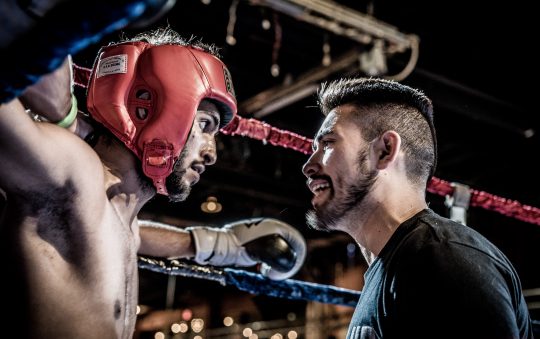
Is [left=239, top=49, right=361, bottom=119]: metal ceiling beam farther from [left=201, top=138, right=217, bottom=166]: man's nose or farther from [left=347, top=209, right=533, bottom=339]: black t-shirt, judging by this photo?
[left=347, top=209, right=533, bottom=339]: black t-shirt

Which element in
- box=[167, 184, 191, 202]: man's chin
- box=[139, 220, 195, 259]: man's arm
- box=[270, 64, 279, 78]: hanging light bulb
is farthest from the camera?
box=[270, 64, 279, 78]: hanging light bulb

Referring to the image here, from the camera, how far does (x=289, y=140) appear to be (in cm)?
212

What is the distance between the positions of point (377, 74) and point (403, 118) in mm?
2498

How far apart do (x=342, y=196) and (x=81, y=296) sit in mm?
877

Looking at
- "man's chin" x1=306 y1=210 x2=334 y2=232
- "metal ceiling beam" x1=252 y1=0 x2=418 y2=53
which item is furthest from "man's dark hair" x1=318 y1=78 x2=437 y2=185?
"metal ceiling beam" x1=252 y1=0 x2=418 y2=53

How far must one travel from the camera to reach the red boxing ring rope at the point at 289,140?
1970mm

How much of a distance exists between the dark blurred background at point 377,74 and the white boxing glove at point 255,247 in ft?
0.60

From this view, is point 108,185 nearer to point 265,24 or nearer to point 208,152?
point 208,152

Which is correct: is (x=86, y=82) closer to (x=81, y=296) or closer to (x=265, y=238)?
(x=81, y=296)

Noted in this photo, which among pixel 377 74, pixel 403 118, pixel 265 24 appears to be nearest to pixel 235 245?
pixel 403 118

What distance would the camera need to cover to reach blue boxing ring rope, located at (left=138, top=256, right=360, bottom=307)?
1.95 m

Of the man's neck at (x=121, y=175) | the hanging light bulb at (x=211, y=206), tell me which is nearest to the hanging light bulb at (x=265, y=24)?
the man's neck at (x=121, y=175)

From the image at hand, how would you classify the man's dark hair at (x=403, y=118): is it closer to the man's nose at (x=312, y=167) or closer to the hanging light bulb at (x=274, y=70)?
the man's nose at (x=312, y=167)

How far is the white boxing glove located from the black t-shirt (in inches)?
23.9
